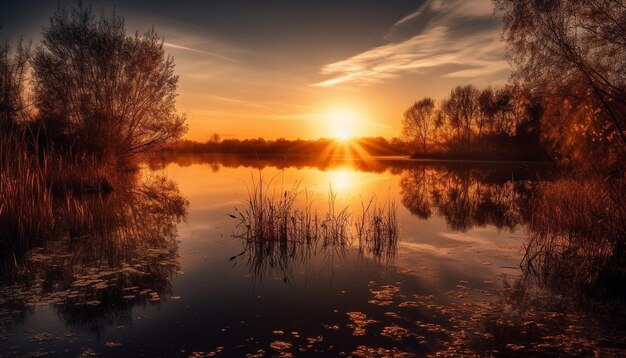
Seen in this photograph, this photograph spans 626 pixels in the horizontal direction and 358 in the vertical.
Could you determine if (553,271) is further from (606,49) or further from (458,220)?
(606,49)

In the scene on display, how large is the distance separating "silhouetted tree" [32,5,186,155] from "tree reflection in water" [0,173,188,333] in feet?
43.0

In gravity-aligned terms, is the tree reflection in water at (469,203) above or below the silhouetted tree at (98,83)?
below

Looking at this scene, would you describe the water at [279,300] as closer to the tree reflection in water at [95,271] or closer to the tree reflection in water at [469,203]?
the tree reflection in water at [95,271]

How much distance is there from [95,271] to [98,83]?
20.3 meters

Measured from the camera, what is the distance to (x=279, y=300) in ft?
22.1

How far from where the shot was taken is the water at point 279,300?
5.05m

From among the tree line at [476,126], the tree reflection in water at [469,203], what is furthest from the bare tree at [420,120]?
the tree reflection in water at [469,203]

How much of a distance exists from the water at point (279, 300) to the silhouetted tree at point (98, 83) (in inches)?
569

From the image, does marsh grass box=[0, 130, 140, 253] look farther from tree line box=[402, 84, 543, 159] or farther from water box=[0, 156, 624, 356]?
tree line box=[402, 84, 543, 159]

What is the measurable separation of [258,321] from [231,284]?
72.4 inches

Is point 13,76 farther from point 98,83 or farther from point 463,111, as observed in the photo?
point 463,111

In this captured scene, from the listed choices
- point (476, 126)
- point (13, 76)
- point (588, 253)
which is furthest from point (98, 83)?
point (476, 126)

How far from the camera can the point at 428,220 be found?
14.4 metres

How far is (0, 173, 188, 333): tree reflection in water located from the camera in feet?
19.8
